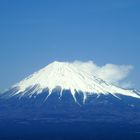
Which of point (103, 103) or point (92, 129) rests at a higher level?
point (103, 103)

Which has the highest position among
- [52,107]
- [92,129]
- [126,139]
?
[52,107]

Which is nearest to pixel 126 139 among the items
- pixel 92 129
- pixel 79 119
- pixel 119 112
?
pixel 92 129

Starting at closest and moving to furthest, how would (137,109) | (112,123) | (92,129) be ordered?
1. (92,129)
2. (112,123)
3. (137,109)

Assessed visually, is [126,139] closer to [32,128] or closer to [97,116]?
[32,128]

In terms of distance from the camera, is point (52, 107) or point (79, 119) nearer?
point (79, 119)

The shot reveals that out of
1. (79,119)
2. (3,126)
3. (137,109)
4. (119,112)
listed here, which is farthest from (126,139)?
(137,109)

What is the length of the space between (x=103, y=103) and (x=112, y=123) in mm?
41488

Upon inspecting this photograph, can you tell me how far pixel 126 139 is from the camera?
9631 cm

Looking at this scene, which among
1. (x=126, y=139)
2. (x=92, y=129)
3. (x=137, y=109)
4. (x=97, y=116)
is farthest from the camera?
(x=137, y=109)

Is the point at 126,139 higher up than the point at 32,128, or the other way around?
the point at 32,128

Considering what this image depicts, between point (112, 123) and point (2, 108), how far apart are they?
1926 inches

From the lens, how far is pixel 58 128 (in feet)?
428

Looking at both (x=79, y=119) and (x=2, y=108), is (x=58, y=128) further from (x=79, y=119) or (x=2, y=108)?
(x=2, y=108)

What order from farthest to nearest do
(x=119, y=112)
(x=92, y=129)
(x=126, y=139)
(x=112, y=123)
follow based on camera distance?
1. (x=119, y=112)
2. (x=112, y=123)
3. (x=92, y=129)
4. (x=126, y=139)
